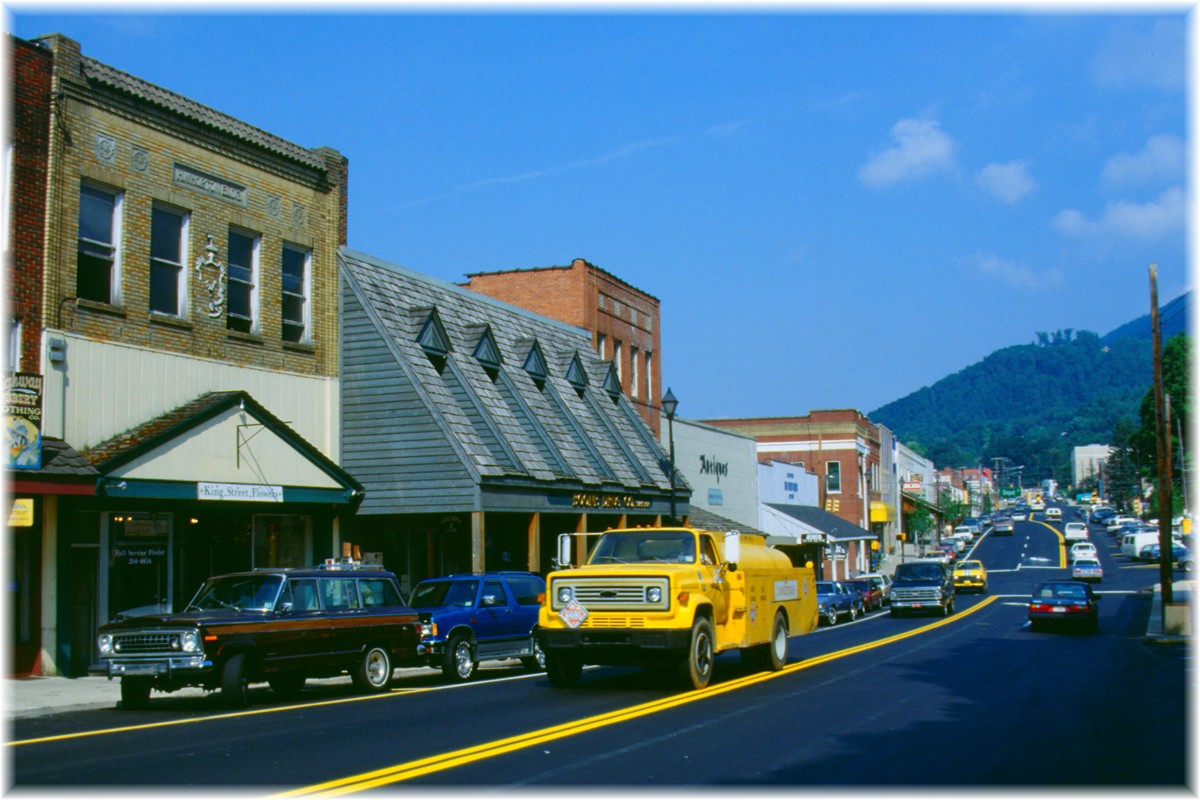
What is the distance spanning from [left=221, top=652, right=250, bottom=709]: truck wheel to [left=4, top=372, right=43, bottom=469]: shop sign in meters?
5.82

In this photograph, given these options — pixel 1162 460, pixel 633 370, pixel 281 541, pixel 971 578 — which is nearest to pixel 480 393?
pixel 281 541

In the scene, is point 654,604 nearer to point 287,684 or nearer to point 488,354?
point 287,684

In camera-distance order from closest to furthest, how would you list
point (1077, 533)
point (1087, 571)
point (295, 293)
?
1. point (295, 293)
2. point (1087, 571)
3. point (1077, 533)

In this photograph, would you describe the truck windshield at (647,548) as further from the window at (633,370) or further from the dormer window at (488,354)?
the window at (633,370)

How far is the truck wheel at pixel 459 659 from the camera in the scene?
19969 millimetres

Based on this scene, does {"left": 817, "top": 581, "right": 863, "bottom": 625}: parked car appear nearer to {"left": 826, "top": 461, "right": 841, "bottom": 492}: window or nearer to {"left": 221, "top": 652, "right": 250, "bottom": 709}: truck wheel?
{"left": 221, "top": 652, "right": 250, "bottom": 709}: truck wheel

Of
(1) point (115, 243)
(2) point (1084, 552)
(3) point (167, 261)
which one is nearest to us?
(1) point (115, 243)

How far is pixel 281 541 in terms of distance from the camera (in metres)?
25.8

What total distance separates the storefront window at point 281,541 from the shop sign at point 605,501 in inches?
290

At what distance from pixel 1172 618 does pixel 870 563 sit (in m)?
47.2

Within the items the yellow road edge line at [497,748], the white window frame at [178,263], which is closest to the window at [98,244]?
the white window frame at [178,263]

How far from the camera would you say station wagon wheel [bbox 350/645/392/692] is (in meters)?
17.7

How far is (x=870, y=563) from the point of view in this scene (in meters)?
76.6

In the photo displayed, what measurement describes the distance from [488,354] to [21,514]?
14452 millimetres
